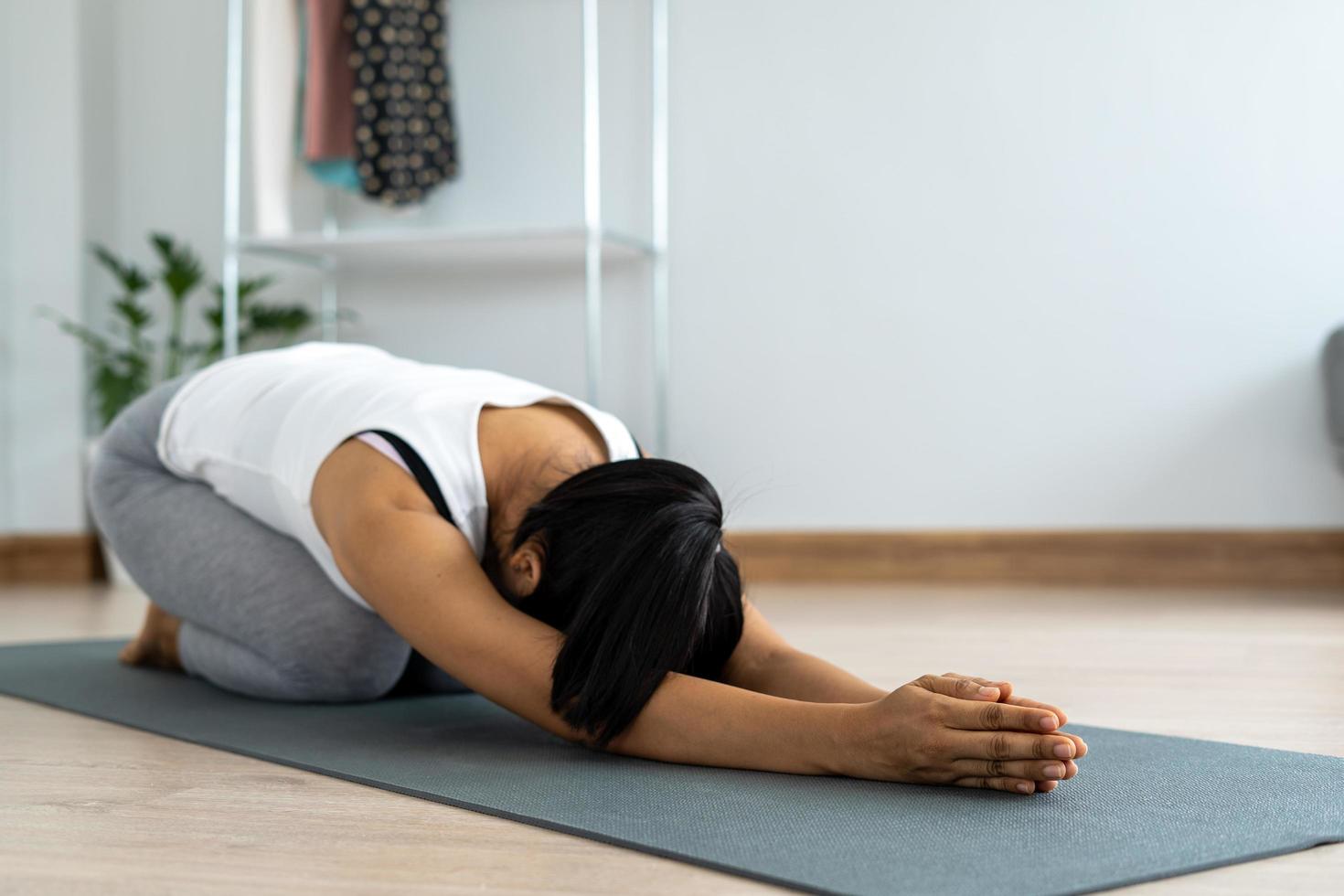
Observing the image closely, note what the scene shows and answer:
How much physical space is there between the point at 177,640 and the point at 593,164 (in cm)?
148

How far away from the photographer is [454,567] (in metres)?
1.24

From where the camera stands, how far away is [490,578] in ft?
4.44

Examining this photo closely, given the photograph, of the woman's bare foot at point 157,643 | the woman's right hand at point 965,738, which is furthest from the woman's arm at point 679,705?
the woman's bare foot at point 157,643

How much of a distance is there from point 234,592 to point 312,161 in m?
1.93

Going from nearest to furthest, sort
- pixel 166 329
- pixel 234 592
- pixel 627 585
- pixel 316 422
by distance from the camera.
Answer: pixel 627 585 < pixel 316 422 < pixel 234 592 < pixel 166 329

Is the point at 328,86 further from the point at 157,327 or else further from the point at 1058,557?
the point at 1058,557

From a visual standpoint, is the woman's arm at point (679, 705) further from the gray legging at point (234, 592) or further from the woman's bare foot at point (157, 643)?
the woman's bare foot at point (157, 643)

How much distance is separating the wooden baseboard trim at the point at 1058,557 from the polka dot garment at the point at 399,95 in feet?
3.59

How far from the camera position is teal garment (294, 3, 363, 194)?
3326 millimetres

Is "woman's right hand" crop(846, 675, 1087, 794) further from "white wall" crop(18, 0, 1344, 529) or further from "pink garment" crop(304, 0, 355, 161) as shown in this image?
"pink garment" crop(304, 0, 355, 161)

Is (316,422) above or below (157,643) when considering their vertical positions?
above

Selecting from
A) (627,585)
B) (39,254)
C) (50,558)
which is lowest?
(50,558)

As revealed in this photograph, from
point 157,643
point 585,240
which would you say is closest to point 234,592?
point 157,643

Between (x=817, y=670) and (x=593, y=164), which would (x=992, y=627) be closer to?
(x=817, y=670)
